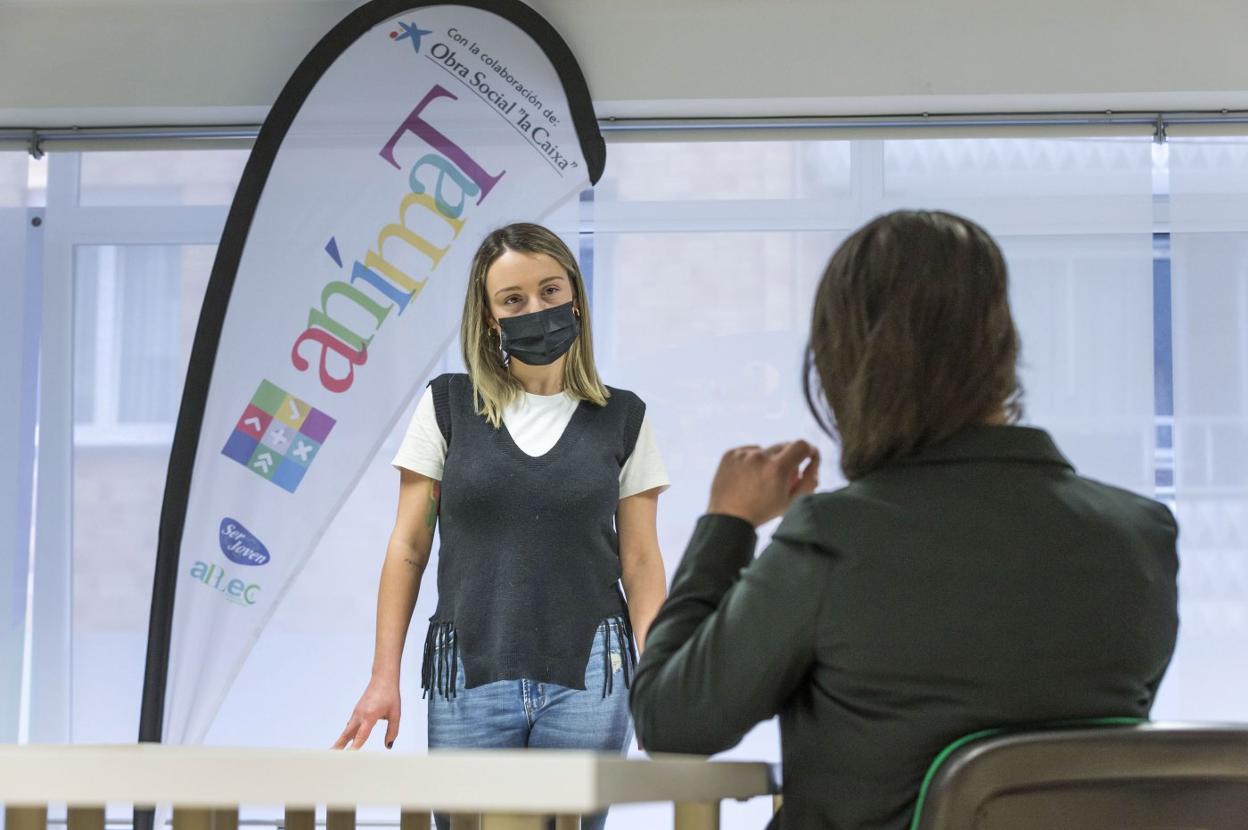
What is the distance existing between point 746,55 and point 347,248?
3.89 ft

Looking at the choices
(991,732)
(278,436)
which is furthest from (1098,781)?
(278,436)

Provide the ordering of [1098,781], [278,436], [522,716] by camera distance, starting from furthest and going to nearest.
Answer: [278,436] → [522,716] → [1098,781]

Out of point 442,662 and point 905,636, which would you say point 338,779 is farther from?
point 442,662

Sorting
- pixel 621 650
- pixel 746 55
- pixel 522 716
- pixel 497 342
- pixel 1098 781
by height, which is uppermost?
pixel 746 55

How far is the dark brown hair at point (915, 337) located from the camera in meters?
1.03

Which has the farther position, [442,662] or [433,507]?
[433,507]

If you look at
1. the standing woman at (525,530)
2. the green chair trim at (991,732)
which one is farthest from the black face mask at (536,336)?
the green chair trim at (991,732)

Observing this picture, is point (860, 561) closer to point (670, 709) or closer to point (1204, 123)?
point (670, 709)

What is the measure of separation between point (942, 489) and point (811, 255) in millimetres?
2812

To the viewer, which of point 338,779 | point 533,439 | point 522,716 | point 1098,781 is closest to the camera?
point 338,779

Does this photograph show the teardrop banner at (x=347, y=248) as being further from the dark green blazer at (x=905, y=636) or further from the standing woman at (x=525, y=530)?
the dark green blazer at (x=905, y=636)

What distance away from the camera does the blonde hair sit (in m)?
2.41

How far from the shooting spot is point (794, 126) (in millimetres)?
3686

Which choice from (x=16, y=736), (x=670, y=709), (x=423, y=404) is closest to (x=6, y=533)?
(x=16, y=736)
